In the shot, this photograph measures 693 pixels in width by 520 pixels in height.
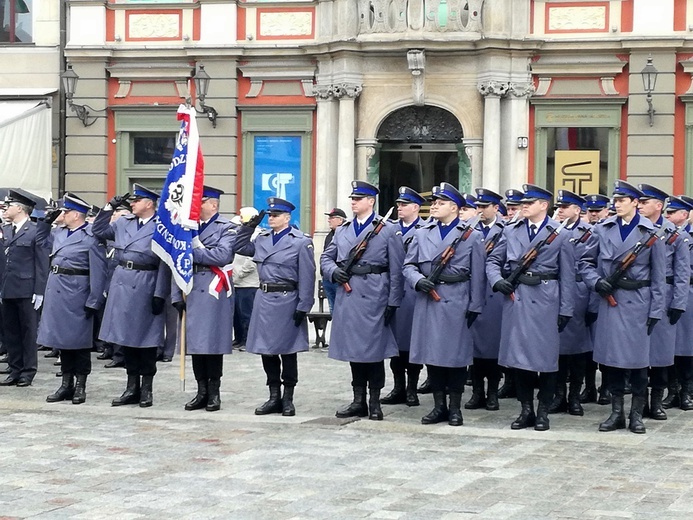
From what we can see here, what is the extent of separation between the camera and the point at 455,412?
34.7ft

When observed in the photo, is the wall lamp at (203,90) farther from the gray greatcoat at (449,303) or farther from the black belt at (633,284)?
the black belt at (633,284)

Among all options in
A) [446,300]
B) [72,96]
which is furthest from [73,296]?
[72,96]

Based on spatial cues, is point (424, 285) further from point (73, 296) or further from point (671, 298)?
point (73, 296)

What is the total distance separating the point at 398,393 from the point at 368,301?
1503 millimetres

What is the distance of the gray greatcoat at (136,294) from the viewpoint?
11180 mm

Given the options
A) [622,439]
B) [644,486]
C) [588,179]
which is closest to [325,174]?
[588,179]

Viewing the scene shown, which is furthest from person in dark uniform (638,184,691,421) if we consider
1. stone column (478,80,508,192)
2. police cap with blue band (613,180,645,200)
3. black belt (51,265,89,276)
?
stone column (478,80,508,192)

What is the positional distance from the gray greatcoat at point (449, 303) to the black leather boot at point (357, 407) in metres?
0.55

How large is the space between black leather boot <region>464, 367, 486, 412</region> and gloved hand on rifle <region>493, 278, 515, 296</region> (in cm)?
144

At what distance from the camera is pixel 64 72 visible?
74.6 feet

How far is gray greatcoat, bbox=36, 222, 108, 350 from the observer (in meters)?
11.5

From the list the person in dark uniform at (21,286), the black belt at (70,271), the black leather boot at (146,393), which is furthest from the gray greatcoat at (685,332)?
the person in dark uniform at (21,286)

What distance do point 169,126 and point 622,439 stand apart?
14352 mm

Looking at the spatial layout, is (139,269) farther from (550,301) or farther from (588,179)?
(588,179)
